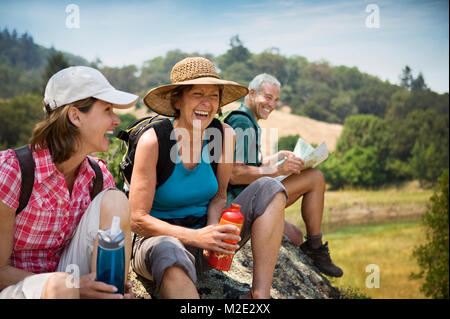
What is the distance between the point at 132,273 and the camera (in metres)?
3.13

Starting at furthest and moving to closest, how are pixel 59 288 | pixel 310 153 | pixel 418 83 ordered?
pixel 418 83 → pixel 310 153 → pixel 59 288

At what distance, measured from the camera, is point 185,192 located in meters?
2.77

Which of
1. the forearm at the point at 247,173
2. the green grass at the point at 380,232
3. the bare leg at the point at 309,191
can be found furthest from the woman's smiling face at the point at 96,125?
the green grass at the point at 380,232

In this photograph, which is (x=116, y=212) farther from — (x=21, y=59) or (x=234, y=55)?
(x=234, y=55)

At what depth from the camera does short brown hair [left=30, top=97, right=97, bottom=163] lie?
86.1 inches

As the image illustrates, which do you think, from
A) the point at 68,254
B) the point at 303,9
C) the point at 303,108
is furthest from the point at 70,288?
the point at 303,9

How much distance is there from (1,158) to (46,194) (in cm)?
28

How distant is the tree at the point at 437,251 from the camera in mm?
10328

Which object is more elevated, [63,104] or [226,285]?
[63,104]

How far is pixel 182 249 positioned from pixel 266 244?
21.6 inches

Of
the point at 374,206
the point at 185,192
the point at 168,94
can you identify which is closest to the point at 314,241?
the point at 185,192

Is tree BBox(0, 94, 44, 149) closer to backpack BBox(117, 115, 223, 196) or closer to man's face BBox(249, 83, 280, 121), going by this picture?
man's face BBox(249, 83, 280, 121)

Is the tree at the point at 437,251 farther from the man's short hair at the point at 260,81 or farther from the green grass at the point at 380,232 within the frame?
the green grass at the point at 380,232

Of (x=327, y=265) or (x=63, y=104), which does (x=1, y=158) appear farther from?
(x=327, y=265)
